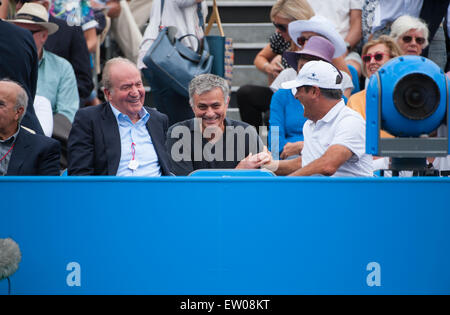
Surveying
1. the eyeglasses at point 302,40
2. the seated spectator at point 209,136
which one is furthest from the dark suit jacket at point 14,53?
the eyeglasses at point 302,40

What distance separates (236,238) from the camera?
8.18 ft

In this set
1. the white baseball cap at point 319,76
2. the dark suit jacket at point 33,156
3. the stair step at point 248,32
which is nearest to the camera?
the dark suit jacket at point 33,156

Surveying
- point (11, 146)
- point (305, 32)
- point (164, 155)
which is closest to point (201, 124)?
point (164, 155)

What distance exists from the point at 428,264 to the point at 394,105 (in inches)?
22.9

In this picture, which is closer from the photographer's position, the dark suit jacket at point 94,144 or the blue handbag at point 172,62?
the dark suit jacket at point 94,144

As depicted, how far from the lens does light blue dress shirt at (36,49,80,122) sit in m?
5.46

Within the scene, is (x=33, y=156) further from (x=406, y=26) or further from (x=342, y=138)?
(x=406, y=26)

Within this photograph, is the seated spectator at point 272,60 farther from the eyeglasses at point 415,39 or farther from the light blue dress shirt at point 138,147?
the light blue dress shirt at point 138,147

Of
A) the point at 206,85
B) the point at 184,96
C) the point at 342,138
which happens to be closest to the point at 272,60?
the point at 184,96

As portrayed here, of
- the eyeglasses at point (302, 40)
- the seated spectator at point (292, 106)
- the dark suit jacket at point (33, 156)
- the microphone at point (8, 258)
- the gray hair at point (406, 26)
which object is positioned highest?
the gray hair at point (406, 26)

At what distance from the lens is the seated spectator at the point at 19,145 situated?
3605mm

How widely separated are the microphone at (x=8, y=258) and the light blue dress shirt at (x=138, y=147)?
150 centimetres

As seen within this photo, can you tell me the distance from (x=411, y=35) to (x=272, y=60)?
1141mm
